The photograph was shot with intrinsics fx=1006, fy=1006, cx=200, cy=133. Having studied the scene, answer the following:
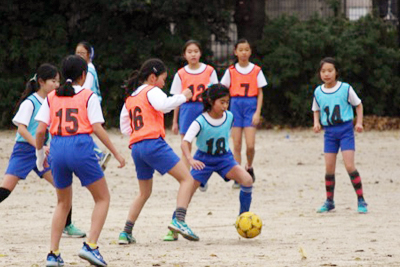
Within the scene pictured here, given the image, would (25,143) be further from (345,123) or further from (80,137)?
(345,123)

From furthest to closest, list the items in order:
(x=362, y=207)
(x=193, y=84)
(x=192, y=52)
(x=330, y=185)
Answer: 1. (x=193, y=84)
2. (x=192, y=52)
3. (x=330, y=185)
4. (x=362, y=207)

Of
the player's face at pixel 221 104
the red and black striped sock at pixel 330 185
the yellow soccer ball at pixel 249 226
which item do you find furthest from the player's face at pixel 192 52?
the yellow soccer ball at pixel 249 226

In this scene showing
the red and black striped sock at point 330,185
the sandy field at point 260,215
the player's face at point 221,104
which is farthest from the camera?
the red and black striped sock at point 330,185

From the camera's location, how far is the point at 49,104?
7.60 meters

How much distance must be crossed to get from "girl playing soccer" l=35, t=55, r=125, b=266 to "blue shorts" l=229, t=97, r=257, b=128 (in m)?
6.06

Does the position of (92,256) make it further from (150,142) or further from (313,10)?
(313,10)

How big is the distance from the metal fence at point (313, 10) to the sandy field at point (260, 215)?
5.79 m

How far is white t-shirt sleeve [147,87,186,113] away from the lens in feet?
27.1

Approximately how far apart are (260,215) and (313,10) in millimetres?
13890

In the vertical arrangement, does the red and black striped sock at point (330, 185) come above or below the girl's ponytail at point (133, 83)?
below

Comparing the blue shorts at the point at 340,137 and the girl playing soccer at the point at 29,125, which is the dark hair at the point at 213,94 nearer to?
the girl playing soccer at the point at 29,125

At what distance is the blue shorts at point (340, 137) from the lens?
10.9m

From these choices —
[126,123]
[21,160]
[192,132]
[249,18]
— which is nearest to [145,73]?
[126,123]

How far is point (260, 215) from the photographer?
1080cm
